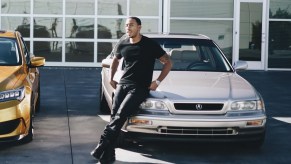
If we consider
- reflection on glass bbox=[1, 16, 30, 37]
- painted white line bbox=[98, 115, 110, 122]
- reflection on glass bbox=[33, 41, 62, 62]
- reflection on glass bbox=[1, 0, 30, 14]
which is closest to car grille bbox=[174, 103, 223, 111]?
painted white line bbox=[98, 115, 110, 122]

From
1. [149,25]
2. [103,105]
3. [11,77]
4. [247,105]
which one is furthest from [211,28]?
[11,77]

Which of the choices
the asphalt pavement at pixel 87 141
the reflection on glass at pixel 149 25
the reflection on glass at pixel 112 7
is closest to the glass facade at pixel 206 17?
the reflection on glass at pixel 149 25

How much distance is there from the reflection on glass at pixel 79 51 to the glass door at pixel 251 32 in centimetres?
471

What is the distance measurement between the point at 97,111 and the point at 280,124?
10.4 ft

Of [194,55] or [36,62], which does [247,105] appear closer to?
[194,55]

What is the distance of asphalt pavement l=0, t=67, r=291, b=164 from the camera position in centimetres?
746

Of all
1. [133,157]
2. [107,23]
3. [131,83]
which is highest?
[107,23]

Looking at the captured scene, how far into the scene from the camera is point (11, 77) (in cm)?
795

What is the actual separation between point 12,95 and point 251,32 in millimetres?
13589

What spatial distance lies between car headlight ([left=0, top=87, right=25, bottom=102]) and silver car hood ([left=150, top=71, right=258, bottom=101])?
1603 mm

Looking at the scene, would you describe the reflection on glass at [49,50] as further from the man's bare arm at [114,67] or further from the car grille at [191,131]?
the car grille at [191,131]

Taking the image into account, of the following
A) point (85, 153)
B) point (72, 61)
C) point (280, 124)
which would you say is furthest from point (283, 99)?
point (72, 61)

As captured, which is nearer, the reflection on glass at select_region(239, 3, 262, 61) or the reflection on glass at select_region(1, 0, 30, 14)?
the reflection on glass at select_region(1, 0, 30, 14)

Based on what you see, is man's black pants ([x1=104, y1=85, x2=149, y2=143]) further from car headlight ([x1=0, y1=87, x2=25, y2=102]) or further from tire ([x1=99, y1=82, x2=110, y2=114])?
tire ([x1=99, y1=82, x2=110, y2=114])
